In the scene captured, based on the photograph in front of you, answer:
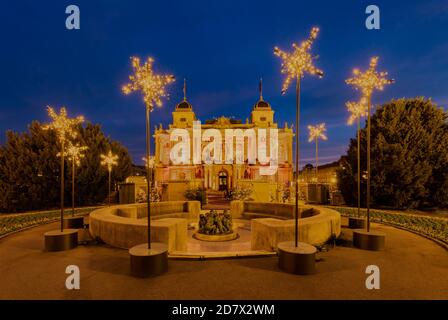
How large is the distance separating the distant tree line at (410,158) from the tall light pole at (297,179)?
1868 centimetres

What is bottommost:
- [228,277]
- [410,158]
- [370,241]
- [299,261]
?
[228,277]

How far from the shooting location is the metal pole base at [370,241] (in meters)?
8.45

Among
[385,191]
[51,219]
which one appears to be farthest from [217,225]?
[385,191]

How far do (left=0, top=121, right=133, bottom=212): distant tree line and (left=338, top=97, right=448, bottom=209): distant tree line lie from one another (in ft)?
94.0

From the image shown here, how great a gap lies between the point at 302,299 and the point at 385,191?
21.2 metres

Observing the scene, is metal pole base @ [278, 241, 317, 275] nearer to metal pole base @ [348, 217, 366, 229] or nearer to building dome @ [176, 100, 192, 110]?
metal pole base @ [348, 217, 366, 229]

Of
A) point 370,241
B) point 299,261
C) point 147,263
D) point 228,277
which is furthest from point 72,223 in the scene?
point 370,241

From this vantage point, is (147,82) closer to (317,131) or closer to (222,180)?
(317,131)

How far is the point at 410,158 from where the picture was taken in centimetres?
2100

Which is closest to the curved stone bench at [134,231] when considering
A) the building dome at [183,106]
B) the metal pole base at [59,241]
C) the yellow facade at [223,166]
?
the metal pole base at [59,241]

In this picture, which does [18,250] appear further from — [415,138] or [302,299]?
[415,138]

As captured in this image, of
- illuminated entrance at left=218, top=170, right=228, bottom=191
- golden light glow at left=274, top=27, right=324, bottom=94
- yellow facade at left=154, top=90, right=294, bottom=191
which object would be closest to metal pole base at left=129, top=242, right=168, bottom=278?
golden light glow at left=274, top=27, right=324, bottom=94

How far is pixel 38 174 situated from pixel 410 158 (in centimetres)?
3767
